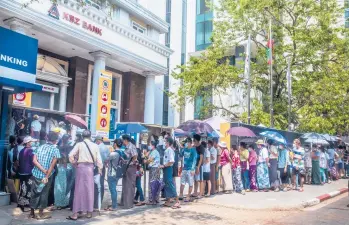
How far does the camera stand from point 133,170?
866 cm

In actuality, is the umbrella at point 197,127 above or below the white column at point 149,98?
below

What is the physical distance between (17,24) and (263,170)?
A: 37.4ft

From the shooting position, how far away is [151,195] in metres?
9.10

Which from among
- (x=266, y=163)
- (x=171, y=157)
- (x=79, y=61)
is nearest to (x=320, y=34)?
(x=266, y=163)

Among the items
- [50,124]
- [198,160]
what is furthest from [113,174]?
[50,124]

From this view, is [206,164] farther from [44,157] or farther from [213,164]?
[44,157]

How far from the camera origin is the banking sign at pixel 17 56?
25.5 feet

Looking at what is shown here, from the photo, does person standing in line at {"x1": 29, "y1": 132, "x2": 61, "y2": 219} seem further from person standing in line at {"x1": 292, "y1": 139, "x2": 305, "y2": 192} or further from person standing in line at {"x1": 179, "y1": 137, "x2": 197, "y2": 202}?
person standing in line at {"x1": 292, "y1": 139, "x2": 305, "y2": 192}

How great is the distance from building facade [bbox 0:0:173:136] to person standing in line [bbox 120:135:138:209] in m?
7.73

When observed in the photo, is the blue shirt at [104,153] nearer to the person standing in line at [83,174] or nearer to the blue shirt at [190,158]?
the person standing in line at [83,174]

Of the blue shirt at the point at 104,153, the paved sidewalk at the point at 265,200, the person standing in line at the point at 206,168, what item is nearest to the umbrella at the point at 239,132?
the paved sidewalk at the point at 265,200

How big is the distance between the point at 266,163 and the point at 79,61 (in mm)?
12795

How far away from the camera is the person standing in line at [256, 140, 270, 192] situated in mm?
12469

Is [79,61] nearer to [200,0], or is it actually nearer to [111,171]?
[111,171]
